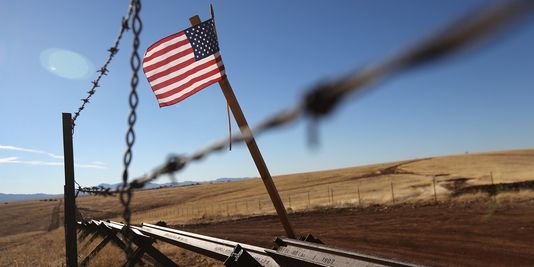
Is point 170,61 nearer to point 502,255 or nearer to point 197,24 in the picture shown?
point 197,24

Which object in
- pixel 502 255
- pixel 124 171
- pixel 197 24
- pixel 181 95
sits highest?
pixel 197 24

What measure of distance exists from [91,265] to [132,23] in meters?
10.1

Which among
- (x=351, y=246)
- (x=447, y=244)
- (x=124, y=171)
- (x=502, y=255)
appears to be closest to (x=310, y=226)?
(x=351, y=246)

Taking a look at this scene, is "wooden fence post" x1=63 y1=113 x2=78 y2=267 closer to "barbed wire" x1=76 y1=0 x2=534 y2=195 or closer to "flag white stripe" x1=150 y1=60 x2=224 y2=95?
"flag white stripe" x1=150 y1=60 x2=224 y2=95

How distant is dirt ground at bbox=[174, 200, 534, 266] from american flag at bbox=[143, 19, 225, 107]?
3.94 meters

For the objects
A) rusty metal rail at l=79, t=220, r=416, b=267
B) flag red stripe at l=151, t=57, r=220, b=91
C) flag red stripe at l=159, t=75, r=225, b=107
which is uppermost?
flag red stripe at l=151, t=57, r=220, b=91

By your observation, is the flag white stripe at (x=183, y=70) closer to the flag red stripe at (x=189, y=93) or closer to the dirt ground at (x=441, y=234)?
Result: the flag red stripe at (x=189, y=93)

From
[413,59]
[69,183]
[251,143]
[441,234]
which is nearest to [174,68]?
[251,143]

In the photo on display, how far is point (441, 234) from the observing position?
14.8 m

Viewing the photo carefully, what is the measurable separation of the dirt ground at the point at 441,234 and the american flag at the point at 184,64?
155 inches

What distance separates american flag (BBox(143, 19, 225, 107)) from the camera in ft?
20.7

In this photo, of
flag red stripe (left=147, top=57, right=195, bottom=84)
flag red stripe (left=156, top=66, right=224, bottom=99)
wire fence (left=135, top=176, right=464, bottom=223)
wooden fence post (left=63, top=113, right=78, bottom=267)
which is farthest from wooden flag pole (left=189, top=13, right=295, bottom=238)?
wire fence (left=135, top=176, right=464, bottom=223)

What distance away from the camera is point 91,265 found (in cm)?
1102

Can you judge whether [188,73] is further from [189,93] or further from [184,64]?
[189,93]
